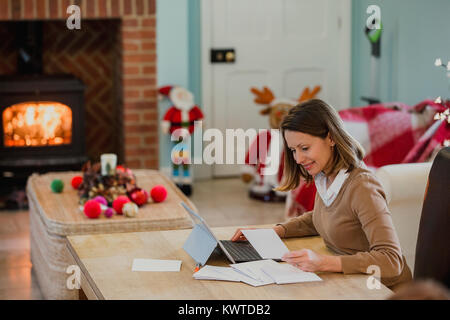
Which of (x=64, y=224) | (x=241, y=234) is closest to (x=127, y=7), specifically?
(x=64, y=224)

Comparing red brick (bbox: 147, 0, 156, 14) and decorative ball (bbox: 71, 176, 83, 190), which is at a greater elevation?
red brick (bbox: 147, 0, 156, 14)

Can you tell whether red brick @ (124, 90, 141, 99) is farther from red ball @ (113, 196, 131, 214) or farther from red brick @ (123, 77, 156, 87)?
red ball @ (113, 196, 131, 214)

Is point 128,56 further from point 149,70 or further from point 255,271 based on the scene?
point 255,271

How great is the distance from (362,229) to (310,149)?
26 cm

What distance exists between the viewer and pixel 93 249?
2164 millimetres

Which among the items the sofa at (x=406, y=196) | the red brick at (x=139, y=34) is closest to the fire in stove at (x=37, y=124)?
the red brick at (x=139, y=34)

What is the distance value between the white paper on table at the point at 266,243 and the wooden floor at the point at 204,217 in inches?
59.6

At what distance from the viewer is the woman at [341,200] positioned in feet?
6.30

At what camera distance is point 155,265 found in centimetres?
201

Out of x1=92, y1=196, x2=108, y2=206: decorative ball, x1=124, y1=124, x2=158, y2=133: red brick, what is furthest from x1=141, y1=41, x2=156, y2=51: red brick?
x1=92, y1=196, x2=108, y2=206: decorative ball

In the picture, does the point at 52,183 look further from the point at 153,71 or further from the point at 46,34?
the point at 46,34

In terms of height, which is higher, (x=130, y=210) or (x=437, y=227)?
(x=437, y=227)

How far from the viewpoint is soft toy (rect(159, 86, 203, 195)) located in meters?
5.02
